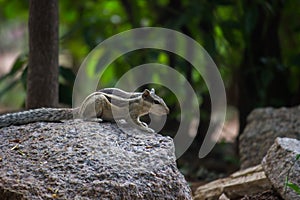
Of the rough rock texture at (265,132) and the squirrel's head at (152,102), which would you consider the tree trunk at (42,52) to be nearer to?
the squirrel's head at (152,102)

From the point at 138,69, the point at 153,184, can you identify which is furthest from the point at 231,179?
the point at 138,69

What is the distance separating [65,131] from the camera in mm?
3389

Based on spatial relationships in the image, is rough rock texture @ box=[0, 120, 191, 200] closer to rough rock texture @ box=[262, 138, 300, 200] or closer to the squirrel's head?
the squirrel's head

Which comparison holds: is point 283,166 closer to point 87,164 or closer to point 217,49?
point 87,164

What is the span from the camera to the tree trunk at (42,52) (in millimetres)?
4332

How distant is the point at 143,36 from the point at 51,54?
2486mm

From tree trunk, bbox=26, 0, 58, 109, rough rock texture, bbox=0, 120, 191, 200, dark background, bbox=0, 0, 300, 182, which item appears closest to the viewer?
rough rock texture, bbox=0, 120, 191, 200

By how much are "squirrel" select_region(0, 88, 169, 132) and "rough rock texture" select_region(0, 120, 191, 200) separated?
148 mm

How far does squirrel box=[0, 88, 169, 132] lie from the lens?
3.57 m

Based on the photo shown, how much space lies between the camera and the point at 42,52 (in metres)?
4.37

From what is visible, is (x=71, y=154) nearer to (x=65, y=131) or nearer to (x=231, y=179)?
(x=65, y=131)

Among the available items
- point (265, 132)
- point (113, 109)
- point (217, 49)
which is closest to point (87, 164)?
point (113, 109)

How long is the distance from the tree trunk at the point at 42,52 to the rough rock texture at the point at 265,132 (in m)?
1.89

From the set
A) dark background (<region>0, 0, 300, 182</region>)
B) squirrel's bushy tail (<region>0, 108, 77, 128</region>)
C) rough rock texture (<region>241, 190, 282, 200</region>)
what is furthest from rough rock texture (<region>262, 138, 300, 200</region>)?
dark background (<region>0, 0, 300, 182</region>)
